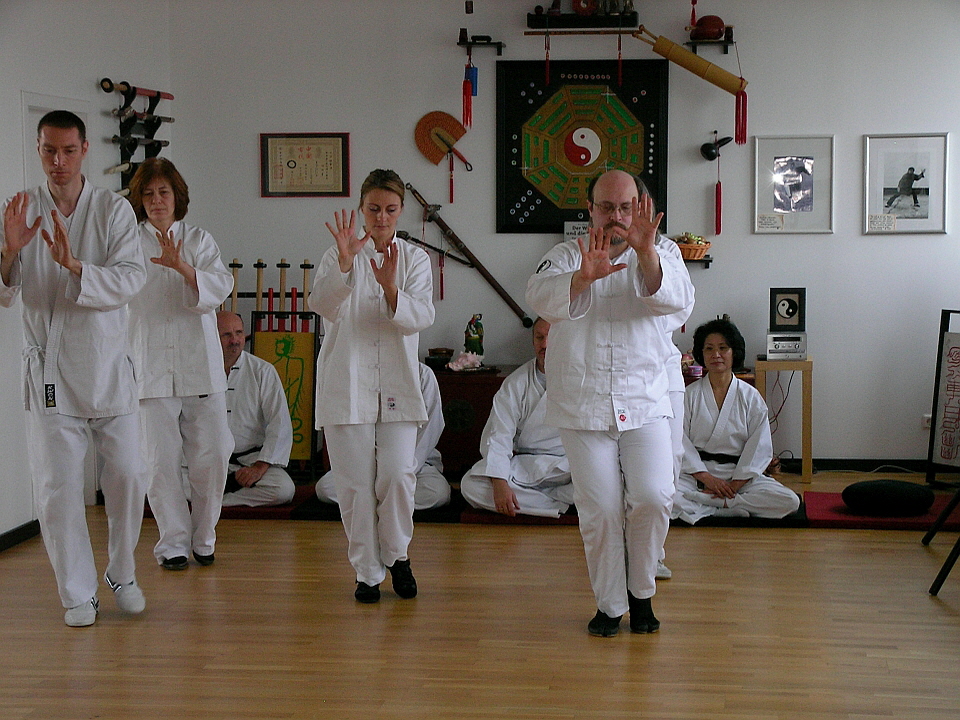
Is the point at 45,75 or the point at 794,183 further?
the point at 794,183

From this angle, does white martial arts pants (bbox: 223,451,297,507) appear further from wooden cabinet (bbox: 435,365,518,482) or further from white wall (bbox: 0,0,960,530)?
white wall (bbox: 0,0,960,530)

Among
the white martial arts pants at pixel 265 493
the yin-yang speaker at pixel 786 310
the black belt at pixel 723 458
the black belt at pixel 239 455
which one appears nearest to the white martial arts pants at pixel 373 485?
the white martial arts pants at pixel 265 493

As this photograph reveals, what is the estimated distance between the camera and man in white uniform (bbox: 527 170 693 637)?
3281 mm

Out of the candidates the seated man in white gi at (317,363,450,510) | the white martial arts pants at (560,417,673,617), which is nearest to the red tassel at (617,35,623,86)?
the seated man in white gi at (317,363,450,510)

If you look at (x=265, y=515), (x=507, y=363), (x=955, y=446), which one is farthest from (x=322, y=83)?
(x=955, y=446)

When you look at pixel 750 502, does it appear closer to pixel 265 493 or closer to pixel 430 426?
pixel 430 426

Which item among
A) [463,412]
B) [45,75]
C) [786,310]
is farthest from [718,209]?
[45,75]

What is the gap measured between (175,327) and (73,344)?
726mm

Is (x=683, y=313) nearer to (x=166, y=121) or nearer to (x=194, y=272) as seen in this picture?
(x=194, y=272)

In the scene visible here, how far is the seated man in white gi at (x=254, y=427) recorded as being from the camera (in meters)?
5.36

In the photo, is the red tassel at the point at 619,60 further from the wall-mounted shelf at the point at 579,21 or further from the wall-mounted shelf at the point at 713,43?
the wall-mounted shelf at the point at 713,43

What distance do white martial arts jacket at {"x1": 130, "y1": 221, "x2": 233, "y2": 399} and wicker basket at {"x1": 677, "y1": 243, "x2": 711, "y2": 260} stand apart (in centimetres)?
297

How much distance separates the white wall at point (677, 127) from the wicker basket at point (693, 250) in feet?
0.74

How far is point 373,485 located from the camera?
3.79m
